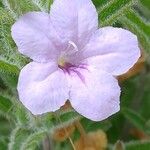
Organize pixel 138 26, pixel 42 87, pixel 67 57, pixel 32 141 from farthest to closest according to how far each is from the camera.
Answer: pixel 138 26
pixel 32 141
pixel 67 57
pixel 42 87

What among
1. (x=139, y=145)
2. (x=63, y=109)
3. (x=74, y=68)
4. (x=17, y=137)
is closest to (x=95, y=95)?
(x=74, y=68)

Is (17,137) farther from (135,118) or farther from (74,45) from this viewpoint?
(135,118)

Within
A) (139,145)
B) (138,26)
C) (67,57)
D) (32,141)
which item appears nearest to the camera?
(67,57)

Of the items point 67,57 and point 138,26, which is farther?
point 138,26

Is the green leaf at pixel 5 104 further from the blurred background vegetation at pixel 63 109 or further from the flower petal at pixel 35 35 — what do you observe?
the flower petal at pixel 35 35

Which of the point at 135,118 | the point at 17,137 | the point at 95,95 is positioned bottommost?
the point at 135,118

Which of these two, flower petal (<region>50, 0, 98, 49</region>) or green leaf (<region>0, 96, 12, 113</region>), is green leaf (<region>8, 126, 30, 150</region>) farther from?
flower petal (<region>50, 0, 98, 49</region>)
